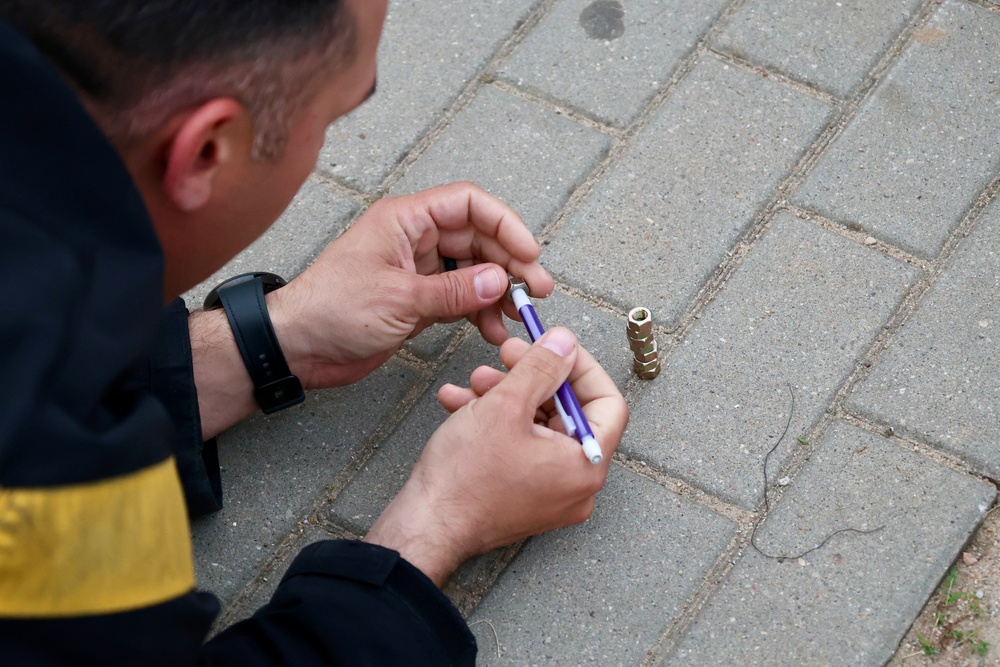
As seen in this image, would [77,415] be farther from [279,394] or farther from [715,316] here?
[715,316]

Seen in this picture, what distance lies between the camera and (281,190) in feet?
4.67

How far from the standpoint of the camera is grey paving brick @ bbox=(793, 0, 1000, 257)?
2.29 m

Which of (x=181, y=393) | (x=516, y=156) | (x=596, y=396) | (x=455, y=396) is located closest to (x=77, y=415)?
(x=181, y=393)

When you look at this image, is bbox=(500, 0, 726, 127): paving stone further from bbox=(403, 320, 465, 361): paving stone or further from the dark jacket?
the dark jacket

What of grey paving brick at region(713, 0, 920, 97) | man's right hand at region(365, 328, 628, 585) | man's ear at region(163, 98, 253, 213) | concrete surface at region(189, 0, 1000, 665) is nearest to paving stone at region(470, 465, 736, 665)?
concrete surface at region(189, 0, 1000, 665)

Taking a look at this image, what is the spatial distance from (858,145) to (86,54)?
5.72 feet

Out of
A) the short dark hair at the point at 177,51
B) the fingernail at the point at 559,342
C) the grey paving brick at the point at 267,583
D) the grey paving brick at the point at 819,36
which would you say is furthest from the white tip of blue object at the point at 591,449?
the grey paving brick at the point at 819,36

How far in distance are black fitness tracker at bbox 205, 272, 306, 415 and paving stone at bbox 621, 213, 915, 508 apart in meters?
0.63

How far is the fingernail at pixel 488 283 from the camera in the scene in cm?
198

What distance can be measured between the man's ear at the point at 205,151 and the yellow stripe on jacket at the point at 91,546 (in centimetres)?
30

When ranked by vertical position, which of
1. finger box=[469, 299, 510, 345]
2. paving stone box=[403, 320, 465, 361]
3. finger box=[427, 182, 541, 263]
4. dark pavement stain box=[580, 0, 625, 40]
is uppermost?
finger box=[427, 182, 541, 263]

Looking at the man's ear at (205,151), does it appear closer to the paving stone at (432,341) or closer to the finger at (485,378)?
the finger at (485,378)

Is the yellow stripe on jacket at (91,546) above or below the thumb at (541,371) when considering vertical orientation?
above

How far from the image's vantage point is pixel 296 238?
7.88ft
